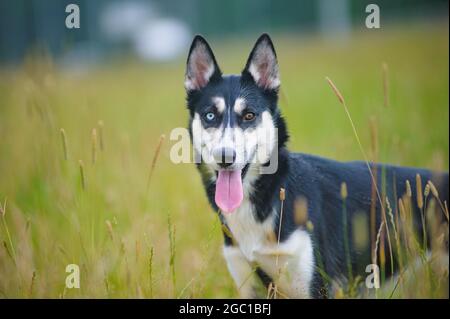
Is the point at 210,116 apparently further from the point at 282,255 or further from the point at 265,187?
the point at 282,255

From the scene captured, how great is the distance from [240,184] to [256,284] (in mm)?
633

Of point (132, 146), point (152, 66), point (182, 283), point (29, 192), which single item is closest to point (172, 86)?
point (152, 66)

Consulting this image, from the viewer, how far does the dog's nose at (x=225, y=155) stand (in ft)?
8.20

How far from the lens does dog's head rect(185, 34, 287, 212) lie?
265 cm

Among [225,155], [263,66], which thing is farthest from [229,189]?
[263,66]

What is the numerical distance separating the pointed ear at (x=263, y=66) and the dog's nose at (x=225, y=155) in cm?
51

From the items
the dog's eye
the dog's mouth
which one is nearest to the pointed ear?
the dog's eye

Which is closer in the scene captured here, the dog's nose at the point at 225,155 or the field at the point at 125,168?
the dog's nose at the point at 225,155

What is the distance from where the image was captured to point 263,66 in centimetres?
277

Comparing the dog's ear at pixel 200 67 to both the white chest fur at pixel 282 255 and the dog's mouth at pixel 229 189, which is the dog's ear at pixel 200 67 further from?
the white chest fur at pixel 282 255

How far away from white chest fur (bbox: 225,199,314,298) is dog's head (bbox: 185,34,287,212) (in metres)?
0.25

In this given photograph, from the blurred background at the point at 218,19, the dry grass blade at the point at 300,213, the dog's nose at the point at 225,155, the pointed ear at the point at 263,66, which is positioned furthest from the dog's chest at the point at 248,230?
the blurred background at the point at 218,19

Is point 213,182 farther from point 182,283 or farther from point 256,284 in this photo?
point 182,283

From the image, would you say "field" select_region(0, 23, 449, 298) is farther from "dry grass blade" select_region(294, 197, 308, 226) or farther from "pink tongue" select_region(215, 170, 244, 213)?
"dry grass blade" select_region(294, 197, 308, 226)
